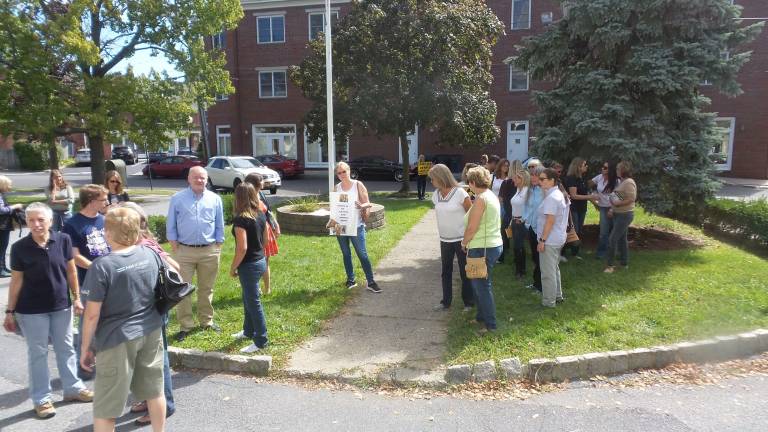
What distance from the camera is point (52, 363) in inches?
205

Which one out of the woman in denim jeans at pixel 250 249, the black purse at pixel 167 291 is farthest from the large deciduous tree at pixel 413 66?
the black purse at pixel 167 291

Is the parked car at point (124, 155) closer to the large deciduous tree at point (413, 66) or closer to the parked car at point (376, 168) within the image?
the parked car at point (376, 168)

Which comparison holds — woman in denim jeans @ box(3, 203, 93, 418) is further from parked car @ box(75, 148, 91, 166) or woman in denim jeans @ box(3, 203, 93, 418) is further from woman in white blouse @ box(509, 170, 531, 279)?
parked car @ box(75, 148, 91, 166)

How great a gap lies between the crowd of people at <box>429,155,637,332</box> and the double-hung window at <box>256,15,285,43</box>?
27.0 meters

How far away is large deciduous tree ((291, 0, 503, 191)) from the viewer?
17312mm

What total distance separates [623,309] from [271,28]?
30922 mm

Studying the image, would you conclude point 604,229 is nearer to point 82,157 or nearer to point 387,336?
point 387,336

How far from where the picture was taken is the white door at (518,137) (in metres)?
29.8

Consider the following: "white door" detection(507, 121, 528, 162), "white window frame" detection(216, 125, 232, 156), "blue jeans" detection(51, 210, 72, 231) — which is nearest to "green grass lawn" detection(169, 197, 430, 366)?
"blue jeans" detection(51, 210, 72, 231)

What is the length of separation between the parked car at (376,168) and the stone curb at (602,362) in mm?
22468

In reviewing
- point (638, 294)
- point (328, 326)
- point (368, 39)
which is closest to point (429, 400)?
point (328, 326)

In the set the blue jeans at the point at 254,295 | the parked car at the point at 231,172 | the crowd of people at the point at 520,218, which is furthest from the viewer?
the parked car at the point at 231,172

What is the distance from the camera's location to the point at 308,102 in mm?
32750

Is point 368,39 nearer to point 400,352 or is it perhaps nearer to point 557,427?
point 400,352
